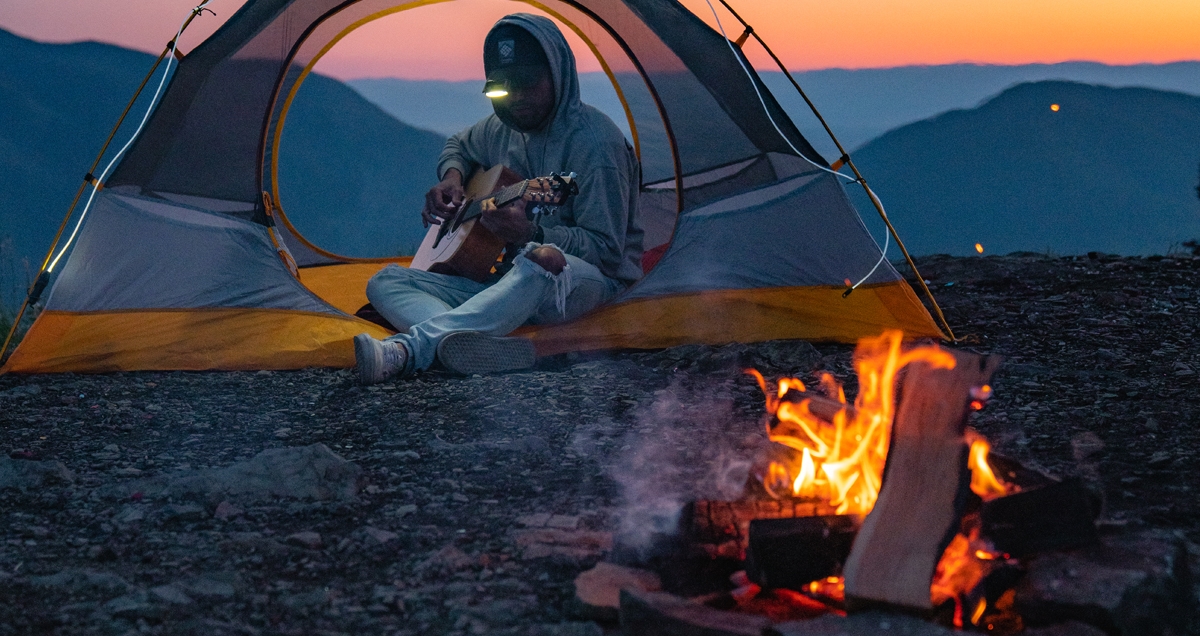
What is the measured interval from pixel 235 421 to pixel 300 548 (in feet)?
5.37

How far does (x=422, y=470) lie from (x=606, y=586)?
131 centimetres

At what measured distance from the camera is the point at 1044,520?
6.90 ft

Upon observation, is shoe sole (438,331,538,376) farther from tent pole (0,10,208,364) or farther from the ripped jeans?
tent pole (0,10,208,364)

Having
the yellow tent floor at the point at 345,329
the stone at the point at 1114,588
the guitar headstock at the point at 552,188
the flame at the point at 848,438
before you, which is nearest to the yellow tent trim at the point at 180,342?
the yellow tent floor at the point at 345,329

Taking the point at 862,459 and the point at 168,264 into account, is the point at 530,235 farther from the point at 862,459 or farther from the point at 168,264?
the point at 862,459

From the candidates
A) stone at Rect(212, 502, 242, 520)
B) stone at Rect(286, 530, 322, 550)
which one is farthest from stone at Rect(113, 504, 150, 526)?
stone at Rect(286, 530, 322, 550)

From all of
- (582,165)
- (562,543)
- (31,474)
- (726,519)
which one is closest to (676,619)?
(726,519)

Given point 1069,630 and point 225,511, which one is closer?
point 1069,630

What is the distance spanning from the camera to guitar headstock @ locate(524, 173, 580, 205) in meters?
Result: 4.95

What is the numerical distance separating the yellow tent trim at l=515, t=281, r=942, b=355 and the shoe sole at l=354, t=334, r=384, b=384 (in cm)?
92

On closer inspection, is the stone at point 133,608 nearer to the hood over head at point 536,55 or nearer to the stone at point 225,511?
the stone at point 225,511

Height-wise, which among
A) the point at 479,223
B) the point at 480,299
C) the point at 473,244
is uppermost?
the point at 479,223

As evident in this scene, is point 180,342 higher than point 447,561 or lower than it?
higher

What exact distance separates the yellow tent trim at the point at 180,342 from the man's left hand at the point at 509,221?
0.94 meters
